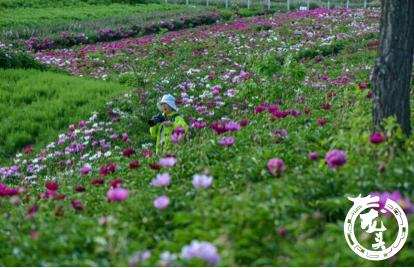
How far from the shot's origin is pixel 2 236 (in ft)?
11.8

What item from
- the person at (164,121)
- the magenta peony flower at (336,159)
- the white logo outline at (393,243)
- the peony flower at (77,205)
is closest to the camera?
the white logo outline at (393,243)

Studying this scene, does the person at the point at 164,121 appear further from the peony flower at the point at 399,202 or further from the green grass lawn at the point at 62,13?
the green grass lawn at the point at 62,13

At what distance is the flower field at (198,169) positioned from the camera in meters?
3.20

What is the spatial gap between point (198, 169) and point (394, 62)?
193 centimetres

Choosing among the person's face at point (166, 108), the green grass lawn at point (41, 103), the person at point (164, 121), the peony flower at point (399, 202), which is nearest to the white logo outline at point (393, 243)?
the peony flower at point (399, 202)

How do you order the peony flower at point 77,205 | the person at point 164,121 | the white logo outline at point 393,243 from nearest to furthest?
1. the white logo outline at point 393,243
2. the peony flower at point 77,205
3. the person at point 164,121

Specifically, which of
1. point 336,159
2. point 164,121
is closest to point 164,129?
point 164,121

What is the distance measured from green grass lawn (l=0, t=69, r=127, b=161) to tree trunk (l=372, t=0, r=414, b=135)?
5.99m

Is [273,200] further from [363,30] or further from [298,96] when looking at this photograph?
[363,30]

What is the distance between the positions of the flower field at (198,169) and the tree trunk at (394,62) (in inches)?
6.5

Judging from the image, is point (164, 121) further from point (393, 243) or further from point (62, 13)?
point (62, 13)

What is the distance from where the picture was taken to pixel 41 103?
10.9 metres

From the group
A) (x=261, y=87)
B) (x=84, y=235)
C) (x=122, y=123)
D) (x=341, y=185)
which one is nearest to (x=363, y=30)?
(x=261, y=87)

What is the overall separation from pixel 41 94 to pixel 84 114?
1964 mm
